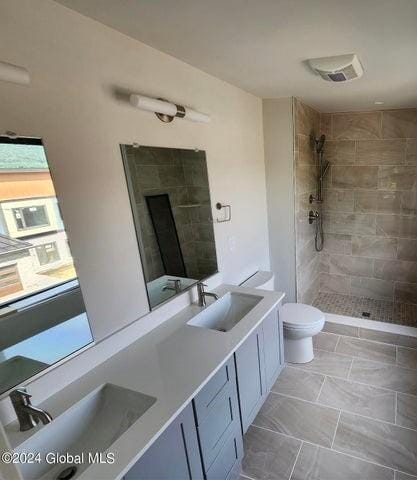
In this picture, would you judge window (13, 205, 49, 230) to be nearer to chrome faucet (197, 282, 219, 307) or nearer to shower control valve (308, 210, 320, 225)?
chrome faucet (197, 282, 219, 307)

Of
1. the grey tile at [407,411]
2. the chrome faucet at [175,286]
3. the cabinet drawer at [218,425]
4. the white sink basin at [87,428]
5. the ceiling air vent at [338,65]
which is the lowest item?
the grey tile at [407,411]

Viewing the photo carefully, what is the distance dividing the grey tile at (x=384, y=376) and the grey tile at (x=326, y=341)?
281 mm

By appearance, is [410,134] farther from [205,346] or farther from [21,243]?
[21,243]

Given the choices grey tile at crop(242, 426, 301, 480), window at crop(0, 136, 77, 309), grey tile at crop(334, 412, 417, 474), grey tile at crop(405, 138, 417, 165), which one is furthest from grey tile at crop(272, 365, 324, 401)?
Result: grey tile at crop(405, 138, 417, 165)

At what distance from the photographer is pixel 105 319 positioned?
4.94 ft

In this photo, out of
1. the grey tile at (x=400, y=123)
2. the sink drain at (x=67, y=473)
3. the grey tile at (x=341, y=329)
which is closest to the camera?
the sink drain at (x=67, y=473)

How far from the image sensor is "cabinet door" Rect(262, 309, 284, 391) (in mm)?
2033

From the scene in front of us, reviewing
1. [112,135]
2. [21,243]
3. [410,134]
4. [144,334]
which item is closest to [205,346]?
[144,334]

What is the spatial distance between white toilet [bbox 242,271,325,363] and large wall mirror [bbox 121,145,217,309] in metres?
0.70

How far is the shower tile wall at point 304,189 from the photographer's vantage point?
2.99 m

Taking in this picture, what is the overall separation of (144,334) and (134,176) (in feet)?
3.09

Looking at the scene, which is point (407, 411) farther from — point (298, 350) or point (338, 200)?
point (338, 200)

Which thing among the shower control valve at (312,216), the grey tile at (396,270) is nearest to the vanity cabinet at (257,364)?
the shower control valve at (312,216)

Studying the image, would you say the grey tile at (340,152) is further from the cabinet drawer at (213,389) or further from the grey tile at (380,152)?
the cabinet drawer at (213,389)
